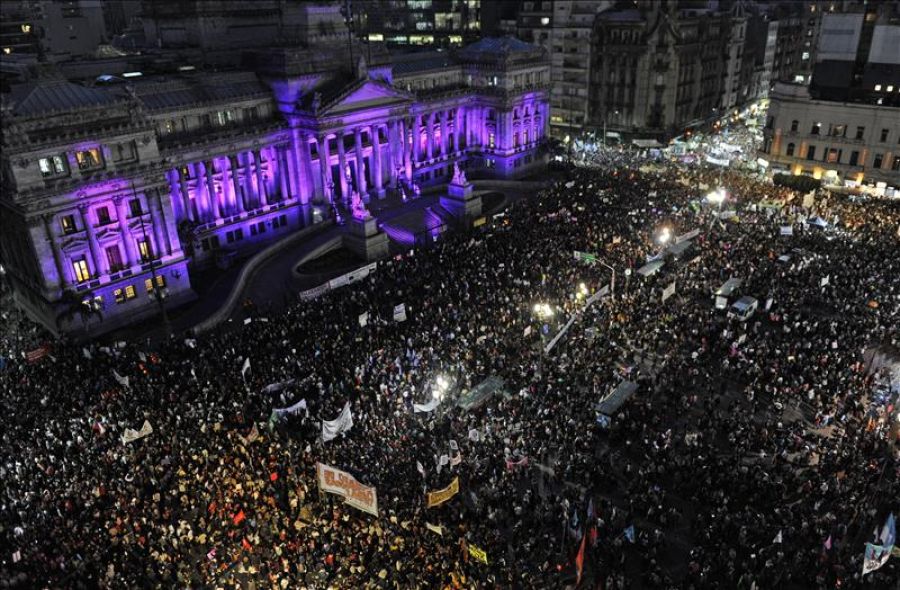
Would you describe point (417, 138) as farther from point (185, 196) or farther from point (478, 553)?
point (478, 553)

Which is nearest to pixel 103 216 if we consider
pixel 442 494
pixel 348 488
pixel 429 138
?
pixel 348 488

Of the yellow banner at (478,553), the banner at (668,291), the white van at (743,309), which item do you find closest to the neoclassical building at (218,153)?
the yellow banner at (478,553)

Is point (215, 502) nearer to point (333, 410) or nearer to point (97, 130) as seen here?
point (333, 410)

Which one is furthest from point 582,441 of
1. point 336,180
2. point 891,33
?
point 891,33

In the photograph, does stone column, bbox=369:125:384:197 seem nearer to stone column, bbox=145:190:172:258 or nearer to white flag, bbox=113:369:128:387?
stone column, bbox=145:190:172:258

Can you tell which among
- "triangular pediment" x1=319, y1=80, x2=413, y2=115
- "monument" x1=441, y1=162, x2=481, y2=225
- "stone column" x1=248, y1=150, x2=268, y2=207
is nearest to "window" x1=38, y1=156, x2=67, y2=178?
"stone column" x1=248, y1=150, x2=268, y2=207

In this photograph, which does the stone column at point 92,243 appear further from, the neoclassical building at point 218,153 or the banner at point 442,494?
the banner at point 442,494
